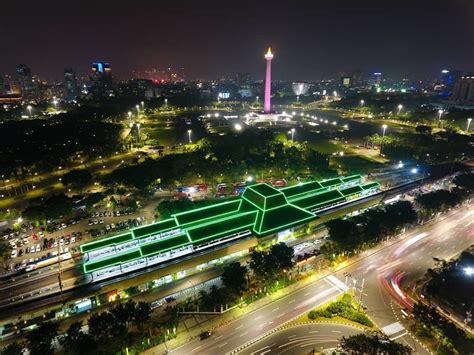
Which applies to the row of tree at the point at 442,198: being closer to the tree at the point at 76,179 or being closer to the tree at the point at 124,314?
the tree at the point at 124,314

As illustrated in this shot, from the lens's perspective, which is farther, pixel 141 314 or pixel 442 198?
pixel 442 198

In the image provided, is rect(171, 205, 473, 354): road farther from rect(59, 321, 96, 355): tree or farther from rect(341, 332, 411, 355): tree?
rect(59, 321, 96, 355): tree

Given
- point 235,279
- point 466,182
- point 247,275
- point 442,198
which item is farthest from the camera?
point 466,182

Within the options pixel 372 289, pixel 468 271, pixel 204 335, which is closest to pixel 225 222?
pixel 204 335

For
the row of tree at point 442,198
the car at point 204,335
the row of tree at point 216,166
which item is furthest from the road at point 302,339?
the row of tree at point 216,166

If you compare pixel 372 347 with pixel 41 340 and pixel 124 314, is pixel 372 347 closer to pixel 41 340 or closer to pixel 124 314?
pixel 124 314

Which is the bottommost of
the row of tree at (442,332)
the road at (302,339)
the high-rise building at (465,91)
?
the road at (302,339)

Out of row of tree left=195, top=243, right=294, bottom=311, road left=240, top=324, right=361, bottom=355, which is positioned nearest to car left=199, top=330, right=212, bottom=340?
row of tree left=195, top=243, right=294, bottom=311
